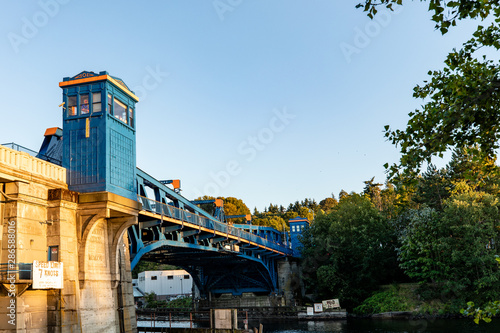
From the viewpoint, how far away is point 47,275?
65.6 feet

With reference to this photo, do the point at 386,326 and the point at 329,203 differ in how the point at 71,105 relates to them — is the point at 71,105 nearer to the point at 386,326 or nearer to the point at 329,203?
the point at 386,326

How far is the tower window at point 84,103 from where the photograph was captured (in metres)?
24.8

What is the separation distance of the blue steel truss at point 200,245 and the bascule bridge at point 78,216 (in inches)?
10.0

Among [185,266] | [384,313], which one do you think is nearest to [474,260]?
[384,313]

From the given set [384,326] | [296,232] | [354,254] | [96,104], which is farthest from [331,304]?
[96,104]

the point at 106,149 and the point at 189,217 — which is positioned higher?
the point at 106,149

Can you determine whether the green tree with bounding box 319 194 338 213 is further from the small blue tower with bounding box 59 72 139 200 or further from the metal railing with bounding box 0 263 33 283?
the metal railing with bounding box 0 263 33 283

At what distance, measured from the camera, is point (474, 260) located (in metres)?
49.0

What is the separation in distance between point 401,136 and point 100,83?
66.8ft

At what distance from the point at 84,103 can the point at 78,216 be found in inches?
249

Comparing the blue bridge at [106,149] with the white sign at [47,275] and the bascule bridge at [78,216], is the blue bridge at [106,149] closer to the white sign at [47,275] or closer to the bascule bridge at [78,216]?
the bascule bridge at [78,216]

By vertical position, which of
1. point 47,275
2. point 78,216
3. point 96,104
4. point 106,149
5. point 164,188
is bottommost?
point 47,275

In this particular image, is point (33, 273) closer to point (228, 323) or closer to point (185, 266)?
point (228, 323)

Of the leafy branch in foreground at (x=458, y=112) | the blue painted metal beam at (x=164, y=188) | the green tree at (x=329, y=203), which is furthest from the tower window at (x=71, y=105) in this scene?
the green tree at (x=329, y=203)
